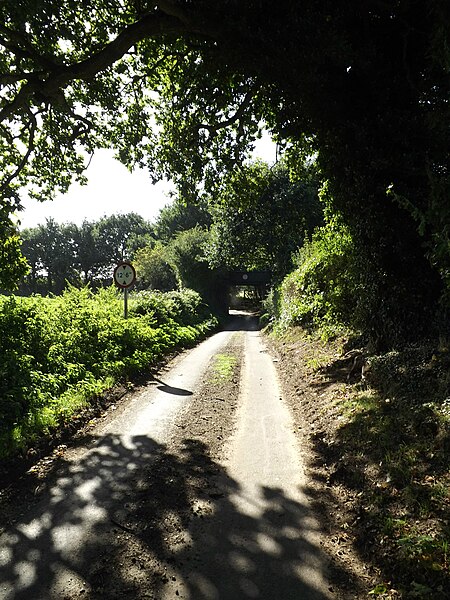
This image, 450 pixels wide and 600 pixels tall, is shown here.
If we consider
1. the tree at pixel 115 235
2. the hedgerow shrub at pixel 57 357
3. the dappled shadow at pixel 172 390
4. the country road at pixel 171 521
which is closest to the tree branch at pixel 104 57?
the hedgerow shrub at pixel 57 357

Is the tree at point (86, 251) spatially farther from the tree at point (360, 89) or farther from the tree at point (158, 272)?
the tree at point (360, 89)

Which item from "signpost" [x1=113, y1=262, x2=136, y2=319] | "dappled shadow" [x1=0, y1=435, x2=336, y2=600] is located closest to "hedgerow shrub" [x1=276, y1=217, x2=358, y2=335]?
"dappled shadow" [x1=0, y1=435, x2=336, y2=600]

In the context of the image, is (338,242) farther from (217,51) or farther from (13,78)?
(13,78)

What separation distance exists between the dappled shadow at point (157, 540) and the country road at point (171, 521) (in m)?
0.01

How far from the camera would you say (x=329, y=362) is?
9.12m

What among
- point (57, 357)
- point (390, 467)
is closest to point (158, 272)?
point (57, 357)

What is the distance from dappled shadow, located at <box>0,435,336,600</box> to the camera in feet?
9.62

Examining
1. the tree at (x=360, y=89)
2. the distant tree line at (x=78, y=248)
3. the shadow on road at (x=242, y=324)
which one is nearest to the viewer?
the tree at (x=360, y=89)

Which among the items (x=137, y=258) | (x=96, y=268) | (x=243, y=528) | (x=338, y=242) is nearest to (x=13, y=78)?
(x=338, y=242)

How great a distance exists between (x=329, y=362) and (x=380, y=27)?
6.73 metres

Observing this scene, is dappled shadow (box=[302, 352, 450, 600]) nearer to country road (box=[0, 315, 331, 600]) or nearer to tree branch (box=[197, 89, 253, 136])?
country road (box=[0, 315, 331, 600])

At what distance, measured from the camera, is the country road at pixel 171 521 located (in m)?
2.97

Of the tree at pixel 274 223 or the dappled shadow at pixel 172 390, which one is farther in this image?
the tree at pixel 274 223

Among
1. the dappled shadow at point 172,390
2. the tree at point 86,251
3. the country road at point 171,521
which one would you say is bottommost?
the country road at point 171,521
